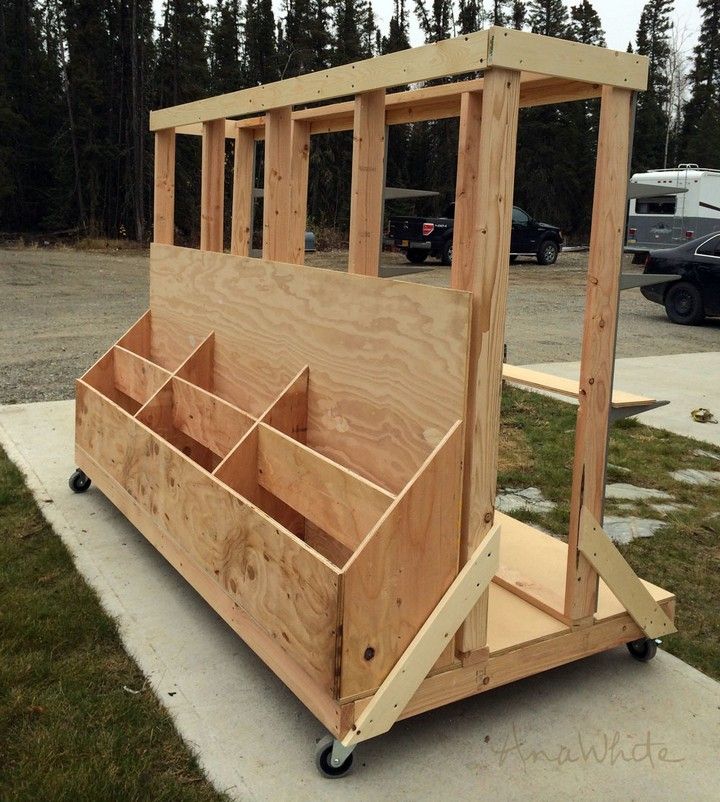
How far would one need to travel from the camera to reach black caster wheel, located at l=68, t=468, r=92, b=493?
483cm

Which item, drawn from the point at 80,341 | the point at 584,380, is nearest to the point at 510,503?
the point at 584,380

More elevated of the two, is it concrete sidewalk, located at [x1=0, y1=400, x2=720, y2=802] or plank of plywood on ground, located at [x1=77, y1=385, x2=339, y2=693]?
plank of plywood on ground, located at [x1=77, y1=385, x2=339, y2=693]

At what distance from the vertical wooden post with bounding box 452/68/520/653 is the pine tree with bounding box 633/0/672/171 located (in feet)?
110

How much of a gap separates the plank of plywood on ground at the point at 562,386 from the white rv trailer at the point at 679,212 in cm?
1830

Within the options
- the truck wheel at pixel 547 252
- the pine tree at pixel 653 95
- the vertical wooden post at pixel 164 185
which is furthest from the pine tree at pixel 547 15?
the vertical wooden post at pixel 164 185

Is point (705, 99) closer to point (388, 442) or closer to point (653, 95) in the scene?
point (653, 95)

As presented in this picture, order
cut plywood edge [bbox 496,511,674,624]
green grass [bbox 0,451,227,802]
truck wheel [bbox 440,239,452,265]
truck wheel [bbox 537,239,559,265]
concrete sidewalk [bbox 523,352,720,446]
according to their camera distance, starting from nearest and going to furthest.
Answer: green grass [bbox 0,451,227,802] < cut plywood edge [bbox 496,511,674,624] < concrete sidewalk [bbox 523,352,720,446] < truck wheel [bbox 440,239,452,265] < truck wheel [bbox 537,239,559,265]

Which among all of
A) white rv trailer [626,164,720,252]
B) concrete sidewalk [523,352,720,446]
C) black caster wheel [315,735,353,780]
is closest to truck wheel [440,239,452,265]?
white rv trailer [626,164,720,252]

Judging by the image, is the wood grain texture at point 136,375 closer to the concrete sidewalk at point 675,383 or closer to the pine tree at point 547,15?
the concrete sidewalk at point 675,383

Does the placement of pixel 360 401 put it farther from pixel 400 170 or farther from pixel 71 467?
pixel 400 170

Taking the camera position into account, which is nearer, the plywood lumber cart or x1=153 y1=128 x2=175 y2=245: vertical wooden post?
the plywood lumber cart

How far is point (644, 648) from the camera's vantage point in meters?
3.16

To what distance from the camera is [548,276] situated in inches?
803

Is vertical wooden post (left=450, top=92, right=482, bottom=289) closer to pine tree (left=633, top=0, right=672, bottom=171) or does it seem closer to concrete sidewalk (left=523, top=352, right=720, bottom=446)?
concrete sidewalk (left=523, top=352, right=720, bottom=446)
